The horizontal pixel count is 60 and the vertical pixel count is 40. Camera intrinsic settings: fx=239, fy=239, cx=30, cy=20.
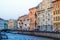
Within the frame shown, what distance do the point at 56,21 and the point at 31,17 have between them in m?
5.42

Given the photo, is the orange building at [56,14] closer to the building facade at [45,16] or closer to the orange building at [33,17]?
the building facade at [45,16]

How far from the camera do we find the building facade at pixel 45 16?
18547mm

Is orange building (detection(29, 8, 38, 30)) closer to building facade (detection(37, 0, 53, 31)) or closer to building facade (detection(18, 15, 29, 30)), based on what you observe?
Answer: building facade (detection(37, 0, 53, 31))

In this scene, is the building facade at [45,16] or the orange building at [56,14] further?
the building facade at [45,16]

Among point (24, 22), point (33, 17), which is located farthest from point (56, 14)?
point (24, 22)

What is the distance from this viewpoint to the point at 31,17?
22672 millimetres

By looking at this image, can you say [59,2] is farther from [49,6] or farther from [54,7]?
[49,6]

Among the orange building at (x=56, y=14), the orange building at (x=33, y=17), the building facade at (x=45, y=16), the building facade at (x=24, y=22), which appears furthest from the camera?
the building facade at (x=24, y=22)

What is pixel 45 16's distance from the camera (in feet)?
64.7

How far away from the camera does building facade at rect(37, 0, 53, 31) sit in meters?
18.5

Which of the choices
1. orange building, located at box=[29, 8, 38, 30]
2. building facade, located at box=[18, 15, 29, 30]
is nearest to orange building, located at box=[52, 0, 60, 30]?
orange building, located at box=[29, 8, 38, 30]

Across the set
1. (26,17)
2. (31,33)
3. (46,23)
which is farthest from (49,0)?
(26,17)

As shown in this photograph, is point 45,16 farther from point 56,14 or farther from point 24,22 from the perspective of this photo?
point 24,22

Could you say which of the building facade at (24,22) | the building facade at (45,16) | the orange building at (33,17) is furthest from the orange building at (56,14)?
the building facade at (24,22)
